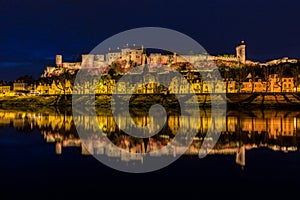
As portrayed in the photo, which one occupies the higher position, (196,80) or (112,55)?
(112,55)

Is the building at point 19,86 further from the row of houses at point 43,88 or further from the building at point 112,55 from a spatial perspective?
the building at point 112,55

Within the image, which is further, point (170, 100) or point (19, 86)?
point (19, 86)

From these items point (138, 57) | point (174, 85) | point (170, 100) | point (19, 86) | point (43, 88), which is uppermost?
point (138, 57)

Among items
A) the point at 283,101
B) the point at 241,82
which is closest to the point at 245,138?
the point at 283,101

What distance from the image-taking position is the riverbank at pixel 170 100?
64.9 metres

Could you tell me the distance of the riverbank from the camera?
64938 mm

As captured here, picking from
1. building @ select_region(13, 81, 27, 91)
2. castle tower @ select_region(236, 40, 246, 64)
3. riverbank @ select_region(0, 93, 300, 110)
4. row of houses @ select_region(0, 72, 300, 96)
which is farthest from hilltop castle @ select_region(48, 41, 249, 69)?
riverbank @ select_region(0, 93, 300, 110)

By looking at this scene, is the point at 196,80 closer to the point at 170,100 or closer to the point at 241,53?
the point at 170,100

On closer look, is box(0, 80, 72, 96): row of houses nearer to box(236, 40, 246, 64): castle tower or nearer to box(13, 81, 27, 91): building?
box(13, 81, 27, 91): building

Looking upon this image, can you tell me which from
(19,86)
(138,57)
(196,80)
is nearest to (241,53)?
(138,57)

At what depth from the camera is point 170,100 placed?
2953 inches

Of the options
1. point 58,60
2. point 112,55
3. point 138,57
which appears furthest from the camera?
point 58,60

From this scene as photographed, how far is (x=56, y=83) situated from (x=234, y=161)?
94164 mm

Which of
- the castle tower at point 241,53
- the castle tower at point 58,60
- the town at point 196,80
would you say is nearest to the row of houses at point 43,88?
the town at point 196,80
